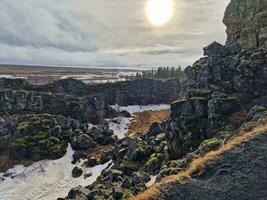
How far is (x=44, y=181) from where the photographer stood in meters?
90.3

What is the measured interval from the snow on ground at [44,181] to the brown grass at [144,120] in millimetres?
34201

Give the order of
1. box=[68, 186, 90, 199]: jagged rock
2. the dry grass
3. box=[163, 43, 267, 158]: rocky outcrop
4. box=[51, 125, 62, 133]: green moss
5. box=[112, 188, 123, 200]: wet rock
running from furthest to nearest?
box=[51, 125, 62, 133]: green moss
box=[163, 43, 267, 158]: rocky outcrop
box=[68, 186, 90, 199]: jagged rock
box=[112, 188, 123, 200]: wet rock
the dry grass

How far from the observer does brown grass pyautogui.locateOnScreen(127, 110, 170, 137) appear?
137625mm

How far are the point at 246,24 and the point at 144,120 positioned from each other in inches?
2879

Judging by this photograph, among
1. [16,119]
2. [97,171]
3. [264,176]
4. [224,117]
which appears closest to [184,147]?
[224,117]

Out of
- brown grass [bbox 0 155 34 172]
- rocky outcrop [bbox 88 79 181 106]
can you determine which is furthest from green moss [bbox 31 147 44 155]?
→ rocky outcrop [bbox 88 79 181 106]

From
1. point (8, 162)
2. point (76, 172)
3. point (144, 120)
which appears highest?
point (144, 120)

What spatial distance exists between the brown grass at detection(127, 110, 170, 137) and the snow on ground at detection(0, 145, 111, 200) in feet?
112

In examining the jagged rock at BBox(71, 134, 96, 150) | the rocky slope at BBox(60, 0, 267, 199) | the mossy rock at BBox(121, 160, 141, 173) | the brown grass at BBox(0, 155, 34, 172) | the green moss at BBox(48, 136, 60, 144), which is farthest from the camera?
the green moss at BBox(48, 136, 60, 144)

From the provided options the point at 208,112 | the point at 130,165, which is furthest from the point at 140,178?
the point at 130,165

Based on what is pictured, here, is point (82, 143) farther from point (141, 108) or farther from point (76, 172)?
point (141, 108)

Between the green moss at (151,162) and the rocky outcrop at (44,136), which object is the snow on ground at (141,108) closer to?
the rocky outcrop at (44,136)

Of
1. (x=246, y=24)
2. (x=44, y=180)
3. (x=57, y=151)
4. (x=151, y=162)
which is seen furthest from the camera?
(x=57, y=151)

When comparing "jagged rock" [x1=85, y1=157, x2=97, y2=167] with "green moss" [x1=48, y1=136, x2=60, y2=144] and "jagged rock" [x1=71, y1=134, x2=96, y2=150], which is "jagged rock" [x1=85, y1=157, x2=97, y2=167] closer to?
"jagged rock" [x1=71, y1=134, x2=96, y2=150]
